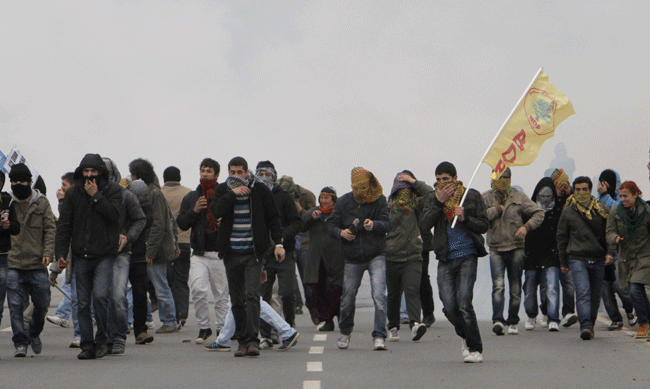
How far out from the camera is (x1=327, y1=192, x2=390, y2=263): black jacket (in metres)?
11.3

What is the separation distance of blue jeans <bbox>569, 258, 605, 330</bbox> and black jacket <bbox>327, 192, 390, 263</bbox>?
2.80 metres

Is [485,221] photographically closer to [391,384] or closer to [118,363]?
[391,384]

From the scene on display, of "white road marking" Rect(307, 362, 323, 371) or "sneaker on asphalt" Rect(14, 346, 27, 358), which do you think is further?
"sneaker on asphalt" Rect(14, 346, 27, 358)

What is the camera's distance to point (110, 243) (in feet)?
33.4

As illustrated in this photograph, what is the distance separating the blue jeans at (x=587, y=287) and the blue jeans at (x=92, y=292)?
5.74m

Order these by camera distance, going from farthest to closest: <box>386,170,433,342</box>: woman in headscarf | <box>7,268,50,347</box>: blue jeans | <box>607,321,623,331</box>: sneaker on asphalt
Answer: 1. <box>607,321,623,331</box>: sneaker on asphalt
2. <box>386,170,433,342</box>: woman in headscarf
3. <box>7,268,50,347</box>: blue jeans

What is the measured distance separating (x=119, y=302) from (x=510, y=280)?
556 cm

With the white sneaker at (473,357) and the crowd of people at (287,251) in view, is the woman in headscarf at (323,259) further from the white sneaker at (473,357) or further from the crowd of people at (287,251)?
the white sneaker at (473,357)

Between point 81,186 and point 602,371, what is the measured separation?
522 cm

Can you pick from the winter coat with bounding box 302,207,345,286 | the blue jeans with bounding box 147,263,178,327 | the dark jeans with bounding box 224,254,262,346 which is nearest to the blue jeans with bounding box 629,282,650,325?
the winter coat with bounding box 302,207,345,286

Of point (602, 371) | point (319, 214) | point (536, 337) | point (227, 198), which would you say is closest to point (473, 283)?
point (602, 371)

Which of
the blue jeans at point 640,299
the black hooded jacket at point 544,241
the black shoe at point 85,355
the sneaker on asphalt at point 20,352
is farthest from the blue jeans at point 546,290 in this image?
the sneaker on asphalt at point 20,352

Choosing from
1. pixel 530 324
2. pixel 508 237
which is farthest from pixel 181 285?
pixel 530 324

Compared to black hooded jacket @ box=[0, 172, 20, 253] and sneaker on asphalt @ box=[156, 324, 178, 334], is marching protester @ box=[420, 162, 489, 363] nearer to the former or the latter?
black hooded jacket @ box=[0, 172, 20, 253]
